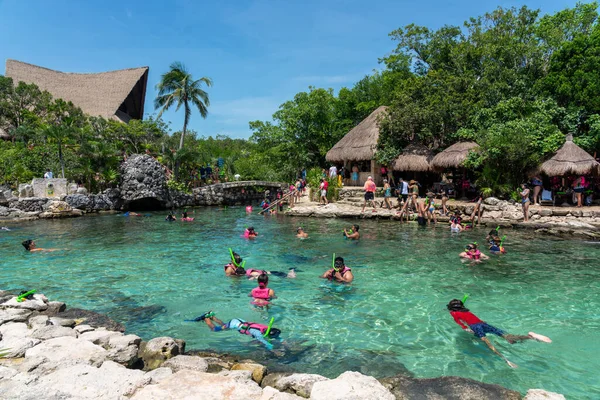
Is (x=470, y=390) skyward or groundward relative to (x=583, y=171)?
groundward

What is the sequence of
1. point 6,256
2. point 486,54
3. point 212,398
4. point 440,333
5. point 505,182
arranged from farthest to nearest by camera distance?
point 486,54 → point 505,182 → point 6,256 → point 440,333 → point 212,398

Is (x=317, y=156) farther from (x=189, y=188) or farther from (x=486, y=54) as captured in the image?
(x=486, y=54)

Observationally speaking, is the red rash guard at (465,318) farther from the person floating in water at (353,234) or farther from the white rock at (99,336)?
the person floating in water at (353,234)

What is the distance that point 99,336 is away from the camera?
544 centimetres

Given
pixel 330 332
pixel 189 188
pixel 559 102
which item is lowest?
pixel 330 332

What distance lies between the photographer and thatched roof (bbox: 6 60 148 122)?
35375 mm

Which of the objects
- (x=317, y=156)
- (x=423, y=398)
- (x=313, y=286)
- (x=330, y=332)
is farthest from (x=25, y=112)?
(x=423, y=398)

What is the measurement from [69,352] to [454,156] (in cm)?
1893

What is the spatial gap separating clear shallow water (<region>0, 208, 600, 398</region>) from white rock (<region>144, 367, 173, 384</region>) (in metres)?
1.49

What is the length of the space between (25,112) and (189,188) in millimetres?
14998

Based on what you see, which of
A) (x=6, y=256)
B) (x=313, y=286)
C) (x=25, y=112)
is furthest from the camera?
(x=25, y=112)

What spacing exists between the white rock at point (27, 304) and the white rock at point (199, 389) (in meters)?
4.15

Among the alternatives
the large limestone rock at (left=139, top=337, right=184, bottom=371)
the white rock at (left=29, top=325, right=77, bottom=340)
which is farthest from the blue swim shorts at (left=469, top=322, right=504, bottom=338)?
the white rock at (left=29, top=325, right=77, bottom=340)

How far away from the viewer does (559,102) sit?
19.5 m
